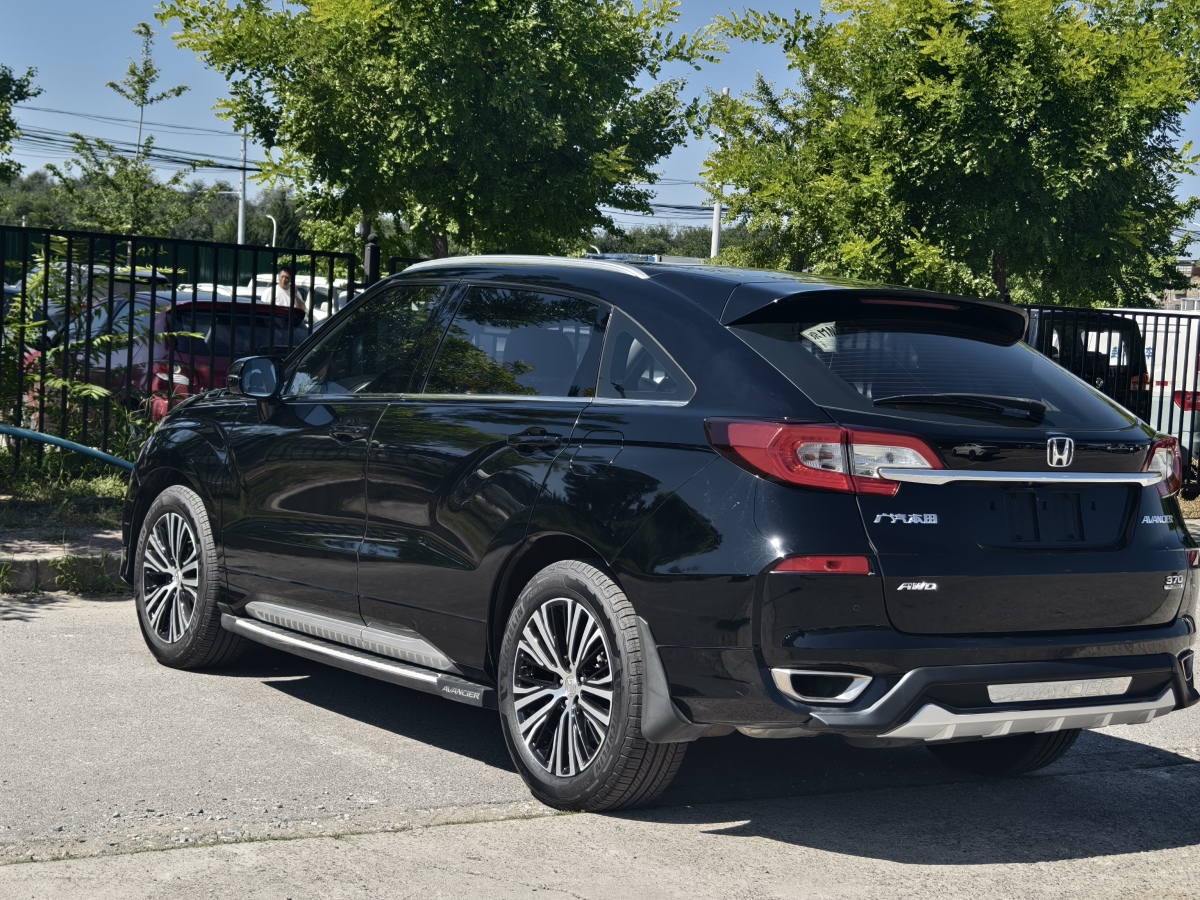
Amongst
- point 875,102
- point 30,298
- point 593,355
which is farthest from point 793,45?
point 593,355

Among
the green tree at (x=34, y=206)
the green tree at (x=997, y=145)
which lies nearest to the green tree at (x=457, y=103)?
the green tree at (x=997, y=145)

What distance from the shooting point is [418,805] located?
15.6 ft

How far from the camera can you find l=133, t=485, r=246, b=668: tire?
21.1 ft

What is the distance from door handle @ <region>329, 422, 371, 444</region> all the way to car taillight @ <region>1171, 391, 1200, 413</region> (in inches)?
442

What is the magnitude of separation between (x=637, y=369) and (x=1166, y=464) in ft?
5.65

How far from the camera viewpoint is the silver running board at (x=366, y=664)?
507 centimetres

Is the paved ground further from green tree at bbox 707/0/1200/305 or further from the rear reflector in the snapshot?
green tree at bbox 707/0/1200/305

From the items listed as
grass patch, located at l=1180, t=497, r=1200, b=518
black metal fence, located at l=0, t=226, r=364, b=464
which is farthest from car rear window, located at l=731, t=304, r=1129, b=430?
grass patch, located at l=1180, t=497, r=1200, b=518

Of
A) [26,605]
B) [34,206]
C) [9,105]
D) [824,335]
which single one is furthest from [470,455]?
[34,206]

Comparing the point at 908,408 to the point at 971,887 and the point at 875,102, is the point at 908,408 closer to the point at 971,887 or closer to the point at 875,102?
the point at 971,887

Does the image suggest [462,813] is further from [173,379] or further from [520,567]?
[173,379]

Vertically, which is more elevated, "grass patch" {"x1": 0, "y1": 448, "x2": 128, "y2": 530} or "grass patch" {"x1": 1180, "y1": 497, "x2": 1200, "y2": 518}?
"grass patch" {"x1": 0, "y1": 448, "x2": 128, "y2": 530}

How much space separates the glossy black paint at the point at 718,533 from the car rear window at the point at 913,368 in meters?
0.07

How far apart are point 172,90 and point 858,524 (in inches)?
1364
